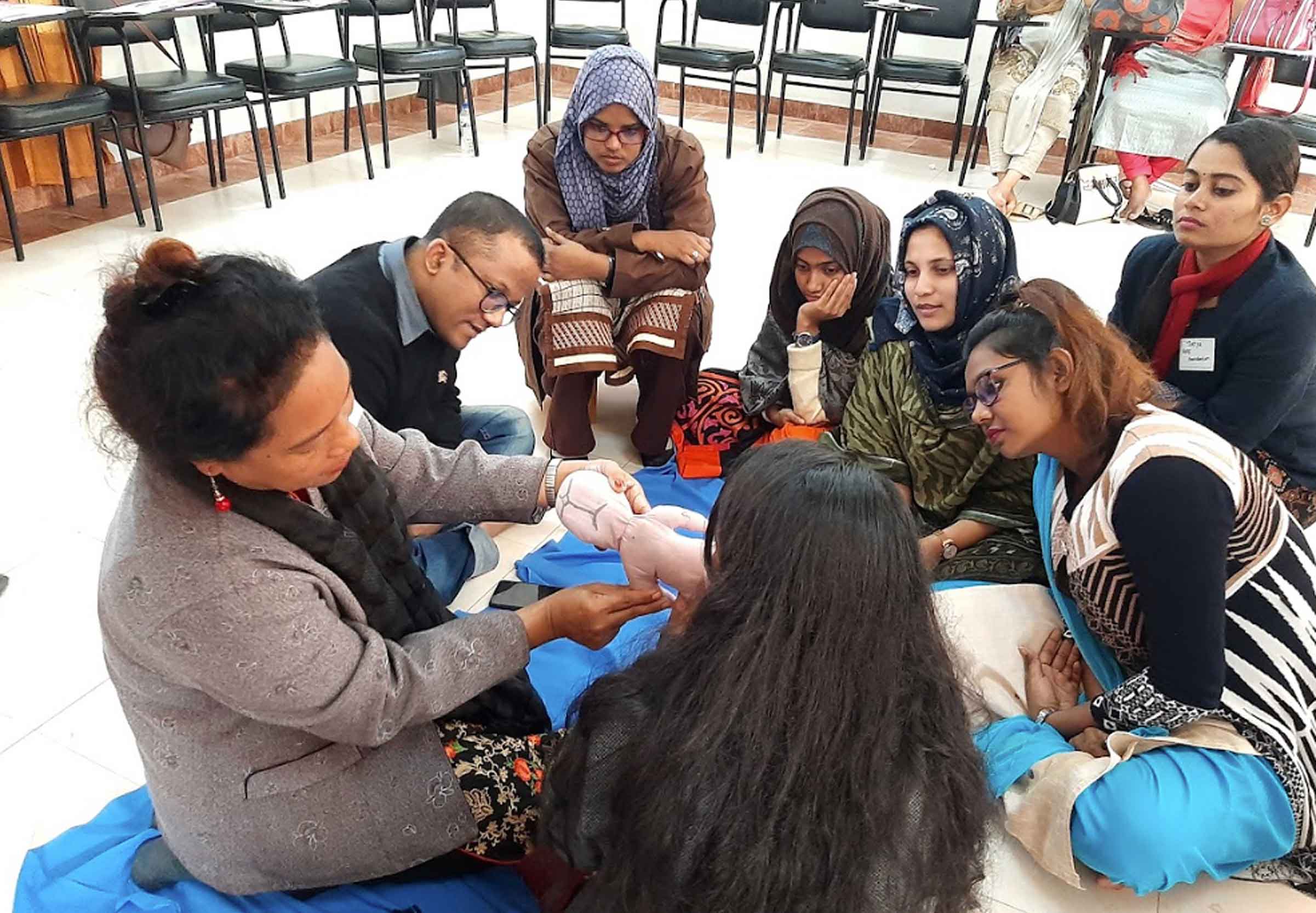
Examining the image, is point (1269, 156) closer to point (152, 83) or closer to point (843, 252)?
point (843, 252)

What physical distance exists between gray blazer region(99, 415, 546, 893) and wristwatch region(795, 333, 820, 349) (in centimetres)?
137

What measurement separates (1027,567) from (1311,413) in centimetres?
70

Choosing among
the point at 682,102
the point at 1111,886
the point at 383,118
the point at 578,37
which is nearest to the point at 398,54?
the point at 383,118

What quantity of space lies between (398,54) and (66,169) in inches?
65.9

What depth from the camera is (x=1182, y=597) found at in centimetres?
136

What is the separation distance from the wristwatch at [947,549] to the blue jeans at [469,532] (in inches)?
36.3

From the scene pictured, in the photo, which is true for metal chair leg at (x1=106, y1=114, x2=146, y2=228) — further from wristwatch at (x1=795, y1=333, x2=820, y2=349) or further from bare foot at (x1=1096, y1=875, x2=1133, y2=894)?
bare foot at (x1=1096, y1=875, x2=1133, y2=894)

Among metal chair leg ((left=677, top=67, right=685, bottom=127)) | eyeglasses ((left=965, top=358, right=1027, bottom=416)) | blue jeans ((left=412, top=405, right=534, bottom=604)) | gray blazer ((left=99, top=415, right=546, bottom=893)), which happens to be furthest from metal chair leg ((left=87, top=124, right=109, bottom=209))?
eyeglasses ((left=965, top=358, right=1027, bottom=416))

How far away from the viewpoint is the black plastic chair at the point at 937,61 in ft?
17.4

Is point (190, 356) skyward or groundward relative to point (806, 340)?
skyward

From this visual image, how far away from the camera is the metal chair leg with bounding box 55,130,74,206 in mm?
4105

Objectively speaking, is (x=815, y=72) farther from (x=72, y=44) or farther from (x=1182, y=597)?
(x=1182, y=597)

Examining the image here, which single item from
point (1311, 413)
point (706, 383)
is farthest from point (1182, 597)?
point (706, 383)

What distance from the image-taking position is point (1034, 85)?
4922 millimetres
